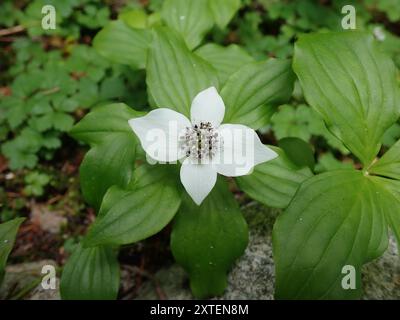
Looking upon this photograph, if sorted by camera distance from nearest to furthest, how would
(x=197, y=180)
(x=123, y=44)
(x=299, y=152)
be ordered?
1. (x=197, y=180)
2. (x=299, y=152)
3. (x=123, y=44)

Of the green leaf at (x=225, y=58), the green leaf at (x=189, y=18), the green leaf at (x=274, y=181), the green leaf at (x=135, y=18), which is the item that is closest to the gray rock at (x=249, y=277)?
the green leaf at (x=274, y=181)

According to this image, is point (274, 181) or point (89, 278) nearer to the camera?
point (274, 181)

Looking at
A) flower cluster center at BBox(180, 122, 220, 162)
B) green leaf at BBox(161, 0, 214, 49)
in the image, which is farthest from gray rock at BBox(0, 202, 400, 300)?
green leaf at BBox(161, 0, 214, 49)

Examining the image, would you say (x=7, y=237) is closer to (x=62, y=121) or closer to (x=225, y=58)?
(x=62, y=121)

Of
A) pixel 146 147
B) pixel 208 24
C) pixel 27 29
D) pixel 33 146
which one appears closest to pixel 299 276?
pixel 146 147

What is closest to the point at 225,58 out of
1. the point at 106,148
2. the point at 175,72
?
the point at 175,72
